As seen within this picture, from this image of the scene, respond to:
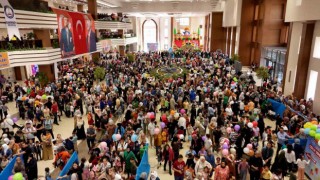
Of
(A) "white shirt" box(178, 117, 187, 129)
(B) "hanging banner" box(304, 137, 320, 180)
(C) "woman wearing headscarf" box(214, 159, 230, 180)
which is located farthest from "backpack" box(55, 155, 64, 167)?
(B) "hanging banner" box(304, 137, 320, 180)

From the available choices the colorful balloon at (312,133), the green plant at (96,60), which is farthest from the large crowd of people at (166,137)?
the green plant at (96,60)

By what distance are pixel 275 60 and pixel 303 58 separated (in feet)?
21.7

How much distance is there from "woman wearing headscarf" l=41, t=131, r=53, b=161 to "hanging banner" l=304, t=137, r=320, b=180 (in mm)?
8423

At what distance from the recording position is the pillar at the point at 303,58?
47.1 feet

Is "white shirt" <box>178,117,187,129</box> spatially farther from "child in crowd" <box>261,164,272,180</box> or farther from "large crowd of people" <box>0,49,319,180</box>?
"child in crowd" <box>261,164,272,180</box>

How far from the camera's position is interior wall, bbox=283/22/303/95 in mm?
15898

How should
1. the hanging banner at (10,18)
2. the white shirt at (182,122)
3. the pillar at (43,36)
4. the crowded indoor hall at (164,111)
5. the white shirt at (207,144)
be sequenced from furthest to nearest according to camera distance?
the pillar at (43,36), the hanging banner at (10,18), the white shirt at (182,122), the white shirt at (207,144), the crowded indoor hall at (164,111)

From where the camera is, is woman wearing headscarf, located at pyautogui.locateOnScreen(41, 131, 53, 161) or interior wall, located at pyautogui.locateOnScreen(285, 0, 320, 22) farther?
interior wall, located at pyautogui.locateOnScreen(285, 0, 320, 22)

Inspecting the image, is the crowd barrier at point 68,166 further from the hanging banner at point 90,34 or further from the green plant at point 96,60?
the green plant at point 96,60

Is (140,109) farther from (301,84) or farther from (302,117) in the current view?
(301,84)

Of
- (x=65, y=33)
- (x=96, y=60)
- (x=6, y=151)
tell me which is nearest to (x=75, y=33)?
(x=65, y=33)

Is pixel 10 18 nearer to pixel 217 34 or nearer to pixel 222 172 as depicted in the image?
pixel 222 172

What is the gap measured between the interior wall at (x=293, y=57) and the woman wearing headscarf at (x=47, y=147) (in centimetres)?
1398

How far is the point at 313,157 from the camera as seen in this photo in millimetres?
7816
